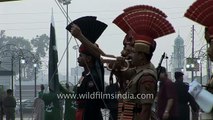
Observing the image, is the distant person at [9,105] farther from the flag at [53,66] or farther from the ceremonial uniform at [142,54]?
the ceremonial uniform at [142,54]

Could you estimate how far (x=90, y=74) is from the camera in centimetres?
678

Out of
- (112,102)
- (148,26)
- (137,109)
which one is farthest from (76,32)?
(112,102)

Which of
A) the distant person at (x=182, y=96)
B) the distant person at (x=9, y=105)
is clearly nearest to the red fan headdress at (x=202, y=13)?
the distant person at (x=182, y=96)

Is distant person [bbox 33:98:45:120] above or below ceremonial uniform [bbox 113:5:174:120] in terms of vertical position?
below

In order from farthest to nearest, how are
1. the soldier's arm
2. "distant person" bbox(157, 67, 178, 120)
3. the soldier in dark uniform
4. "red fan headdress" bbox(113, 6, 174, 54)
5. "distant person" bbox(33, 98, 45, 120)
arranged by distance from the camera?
"distant person" bbox(33, 98, 45, 120) < "distant person" bbox(157, 67, 178, 120) < the soldier in dark uniform < "red fan headdress" bbox(113, 6, 174, 54) < the soldier's arm

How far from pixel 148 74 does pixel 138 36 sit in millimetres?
392

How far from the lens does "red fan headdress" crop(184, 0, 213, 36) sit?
4781 millimetres

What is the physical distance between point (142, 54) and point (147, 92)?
405 millimetres

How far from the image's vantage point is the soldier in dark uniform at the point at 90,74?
6.74 metres

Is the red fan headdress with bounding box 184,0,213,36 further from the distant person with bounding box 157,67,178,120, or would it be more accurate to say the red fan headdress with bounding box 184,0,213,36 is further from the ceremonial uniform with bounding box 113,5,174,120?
the distant person with bounding box 157,67,178,120

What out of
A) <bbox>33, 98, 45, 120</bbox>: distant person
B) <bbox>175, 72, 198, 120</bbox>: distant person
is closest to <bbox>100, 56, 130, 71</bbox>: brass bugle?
<bbox>175, 72, 198, 120</bbox>: distant person

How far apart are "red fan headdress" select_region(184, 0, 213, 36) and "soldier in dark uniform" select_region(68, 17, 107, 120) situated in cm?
200

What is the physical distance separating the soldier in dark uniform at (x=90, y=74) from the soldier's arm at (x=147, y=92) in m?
1.54

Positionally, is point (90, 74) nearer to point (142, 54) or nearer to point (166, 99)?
point (142, 54)
